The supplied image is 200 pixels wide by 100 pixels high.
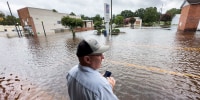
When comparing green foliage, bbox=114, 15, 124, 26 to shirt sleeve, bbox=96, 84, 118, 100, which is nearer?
shirt sleeve, bbox=96, 84, 118, 100

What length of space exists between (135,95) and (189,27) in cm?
2159

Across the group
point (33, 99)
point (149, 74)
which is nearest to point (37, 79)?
point (33, 99)

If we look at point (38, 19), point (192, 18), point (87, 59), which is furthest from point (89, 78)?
point (38, 19)

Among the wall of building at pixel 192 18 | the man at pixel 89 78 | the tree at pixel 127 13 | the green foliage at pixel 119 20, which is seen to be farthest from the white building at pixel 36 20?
the tree at pixel 127 13

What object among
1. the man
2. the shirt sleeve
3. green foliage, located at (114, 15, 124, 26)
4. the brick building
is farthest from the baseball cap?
green foliage, located at (114, 15, 124, 26)

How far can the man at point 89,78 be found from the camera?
93cm

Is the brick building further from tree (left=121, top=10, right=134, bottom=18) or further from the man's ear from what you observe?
tree (left=121, top=10, right=134, bottom=18)

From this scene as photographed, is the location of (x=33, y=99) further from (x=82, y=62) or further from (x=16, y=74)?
(x=82, y=62)

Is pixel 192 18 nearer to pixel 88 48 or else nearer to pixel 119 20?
pixel 88 48

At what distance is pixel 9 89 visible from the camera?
12.3 ft

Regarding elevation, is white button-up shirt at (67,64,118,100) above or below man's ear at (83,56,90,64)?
below

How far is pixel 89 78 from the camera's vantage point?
0.96m

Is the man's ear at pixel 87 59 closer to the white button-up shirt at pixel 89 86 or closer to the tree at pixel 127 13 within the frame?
the white button-up shirt at pixel 89 86

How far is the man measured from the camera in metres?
0.93
